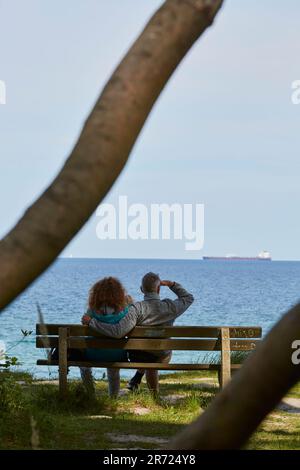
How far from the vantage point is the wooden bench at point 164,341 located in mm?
8859

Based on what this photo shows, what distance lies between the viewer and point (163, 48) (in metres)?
2.00

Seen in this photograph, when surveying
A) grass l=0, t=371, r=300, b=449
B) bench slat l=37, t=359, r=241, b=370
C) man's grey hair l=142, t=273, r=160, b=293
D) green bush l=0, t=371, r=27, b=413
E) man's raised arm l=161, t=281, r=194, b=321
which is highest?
man's grey hair l=142, t=273, r=160, b=293

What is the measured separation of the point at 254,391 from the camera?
1.72 meters

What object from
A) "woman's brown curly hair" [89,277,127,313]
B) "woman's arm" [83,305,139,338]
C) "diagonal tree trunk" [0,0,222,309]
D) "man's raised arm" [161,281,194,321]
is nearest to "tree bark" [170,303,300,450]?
"diagonal tree trunk" [0,0,222,309]

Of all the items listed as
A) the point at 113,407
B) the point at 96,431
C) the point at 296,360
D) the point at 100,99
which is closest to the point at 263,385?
the point at 296,360

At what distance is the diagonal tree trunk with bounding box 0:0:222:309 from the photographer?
1905mm

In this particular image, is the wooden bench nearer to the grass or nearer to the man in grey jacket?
the man in grey jacket

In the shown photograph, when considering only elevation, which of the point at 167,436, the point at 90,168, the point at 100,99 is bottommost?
the point at 167,436

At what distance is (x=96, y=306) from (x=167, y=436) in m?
1.96

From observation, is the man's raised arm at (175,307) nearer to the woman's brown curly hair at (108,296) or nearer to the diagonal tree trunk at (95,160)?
the woman's brown curly hair at (108,296)

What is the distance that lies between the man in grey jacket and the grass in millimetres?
371

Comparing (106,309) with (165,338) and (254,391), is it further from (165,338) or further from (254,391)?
(254,391)

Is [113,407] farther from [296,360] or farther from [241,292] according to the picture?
[241,292]

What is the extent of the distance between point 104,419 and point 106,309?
130cm
